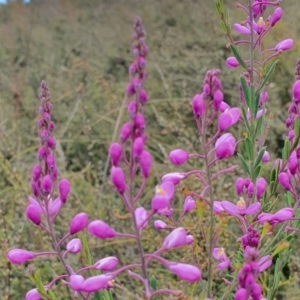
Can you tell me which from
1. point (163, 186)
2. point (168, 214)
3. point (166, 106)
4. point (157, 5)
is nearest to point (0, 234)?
point (168, 214)

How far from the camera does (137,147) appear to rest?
0.60 meters

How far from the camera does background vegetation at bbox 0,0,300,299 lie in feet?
6.75

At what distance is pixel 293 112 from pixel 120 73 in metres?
4.07

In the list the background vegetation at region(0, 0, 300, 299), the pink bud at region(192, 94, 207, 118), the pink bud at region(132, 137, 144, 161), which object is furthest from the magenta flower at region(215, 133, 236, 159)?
the background vegetation at region(0, 0, 300, 299)

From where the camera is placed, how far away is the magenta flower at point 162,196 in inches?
25.0

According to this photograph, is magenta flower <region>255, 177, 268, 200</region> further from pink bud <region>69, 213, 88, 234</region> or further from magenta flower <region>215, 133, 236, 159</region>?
pink bud <region>69, 213, 88, 234</region>

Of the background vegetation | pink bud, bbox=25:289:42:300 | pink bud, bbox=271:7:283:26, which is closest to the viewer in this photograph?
pink bud, bbox=25:289:42:300

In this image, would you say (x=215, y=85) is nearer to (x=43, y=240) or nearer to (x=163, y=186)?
(x=163, y=186)

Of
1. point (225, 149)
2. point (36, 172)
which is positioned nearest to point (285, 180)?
point (225, 149)

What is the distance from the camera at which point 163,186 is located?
66 centimetres

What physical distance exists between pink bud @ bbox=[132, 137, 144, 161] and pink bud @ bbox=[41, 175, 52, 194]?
183mm

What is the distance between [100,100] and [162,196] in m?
3.49

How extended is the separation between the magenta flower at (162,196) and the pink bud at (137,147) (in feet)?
0.20

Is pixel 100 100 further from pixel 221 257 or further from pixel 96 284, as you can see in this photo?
pixel 96 284
